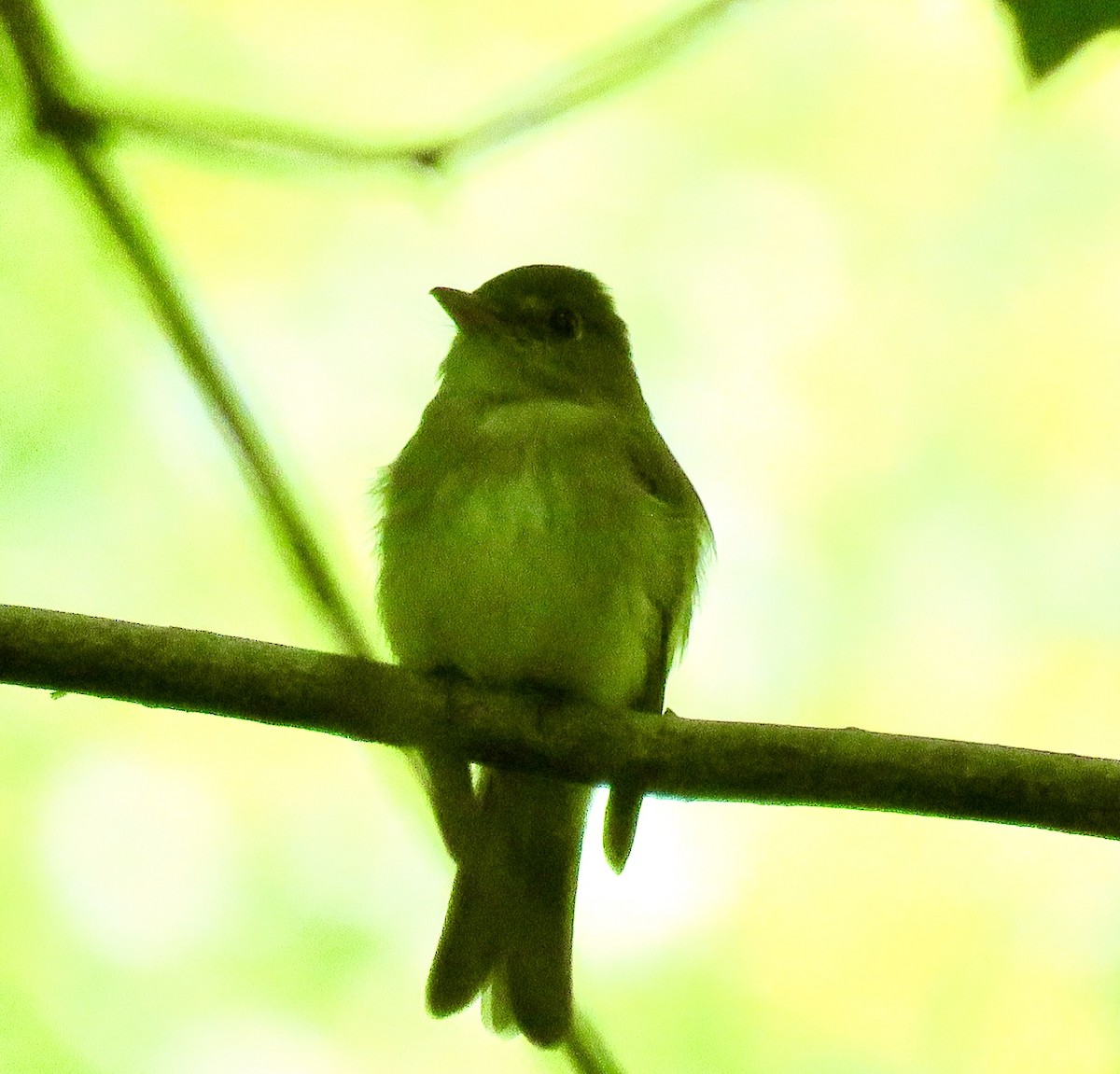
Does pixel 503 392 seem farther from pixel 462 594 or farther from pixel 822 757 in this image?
pixel 822 757

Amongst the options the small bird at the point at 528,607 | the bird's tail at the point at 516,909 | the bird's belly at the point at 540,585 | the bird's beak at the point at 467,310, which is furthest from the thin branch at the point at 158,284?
the bird's beak at the point at 467,310

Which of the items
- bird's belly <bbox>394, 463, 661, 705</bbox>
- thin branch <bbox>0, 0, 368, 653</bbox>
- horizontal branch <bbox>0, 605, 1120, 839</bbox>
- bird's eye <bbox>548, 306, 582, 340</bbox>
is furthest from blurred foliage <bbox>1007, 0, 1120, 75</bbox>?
bird's eye <bbox>548, 306, 582, 340</bbox>

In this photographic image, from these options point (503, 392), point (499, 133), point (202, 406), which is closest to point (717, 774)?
point (202, 406)

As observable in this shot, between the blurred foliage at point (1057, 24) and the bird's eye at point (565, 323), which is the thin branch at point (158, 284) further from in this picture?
the bird's eye at point (565, 323)

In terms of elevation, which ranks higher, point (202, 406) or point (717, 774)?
point (202, 406)

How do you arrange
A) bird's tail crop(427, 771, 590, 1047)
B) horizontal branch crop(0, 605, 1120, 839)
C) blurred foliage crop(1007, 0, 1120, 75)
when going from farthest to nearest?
bird's tail crop(427, 771, 590, 1047) → horizontal branch crop(0, 605, 1120, 839) → blurred foliage crop(1007, 0, 1120, 75)

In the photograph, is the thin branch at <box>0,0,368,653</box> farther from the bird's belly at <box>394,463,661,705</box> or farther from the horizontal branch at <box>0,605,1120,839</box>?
the bird's belly at <box>394,463,661,705</box>
